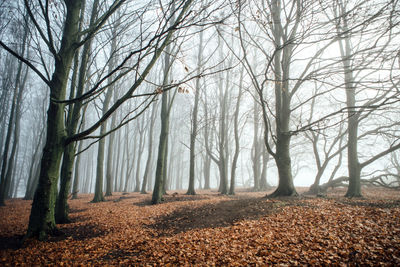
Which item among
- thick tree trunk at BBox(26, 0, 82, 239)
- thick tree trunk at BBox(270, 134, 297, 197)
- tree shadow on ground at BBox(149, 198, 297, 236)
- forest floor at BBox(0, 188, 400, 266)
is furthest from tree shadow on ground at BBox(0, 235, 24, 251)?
thick tree trunk at BBox(270, 134, 297, 197)

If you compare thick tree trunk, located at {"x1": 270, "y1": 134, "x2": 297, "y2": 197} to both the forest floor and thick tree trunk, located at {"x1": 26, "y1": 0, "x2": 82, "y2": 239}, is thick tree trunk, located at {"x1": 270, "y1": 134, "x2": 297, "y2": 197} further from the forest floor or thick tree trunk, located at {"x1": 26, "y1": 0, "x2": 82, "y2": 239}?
thick tree trunk, located at {"x1": 26, "y1": 0, "x2": 82, "y2": 239}

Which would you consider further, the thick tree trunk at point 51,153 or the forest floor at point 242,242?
the thick tree trunk at point 51,153

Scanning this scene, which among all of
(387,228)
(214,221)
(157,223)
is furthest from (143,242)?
(387,228)

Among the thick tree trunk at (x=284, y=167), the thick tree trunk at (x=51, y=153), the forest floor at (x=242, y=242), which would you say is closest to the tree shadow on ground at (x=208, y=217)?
the forest floor at (x=242, y=242)

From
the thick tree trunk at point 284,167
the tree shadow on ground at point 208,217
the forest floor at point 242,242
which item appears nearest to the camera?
the forest floor at point 242,242

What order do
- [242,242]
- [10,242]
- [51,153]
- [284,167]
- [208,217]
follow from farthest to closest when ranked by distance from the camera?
1. [284,167]
2. [208,217]
3. [10,242]
4. [51,153]
5. [242,242]

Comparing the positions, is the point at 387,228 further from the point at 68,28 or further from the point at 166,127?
the point at 166,127

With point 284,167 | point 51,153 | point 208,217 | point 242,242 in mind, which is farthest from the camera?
point 284,167

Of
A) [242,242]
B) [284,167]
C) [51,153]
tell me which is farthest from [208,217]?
[51,153]

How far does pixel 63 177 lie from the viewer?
215 inches

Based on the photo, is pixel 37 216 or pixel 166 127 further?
pixel 166 127

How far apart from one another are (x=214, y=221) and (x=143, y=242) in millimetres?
1813

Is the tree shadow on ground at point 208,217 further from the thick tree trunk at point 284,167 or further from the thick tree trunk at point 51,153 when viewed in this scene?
the thick tree trunk at point 51,153

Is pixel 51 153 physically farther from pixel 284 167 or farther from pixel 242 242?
pixel 284 167
